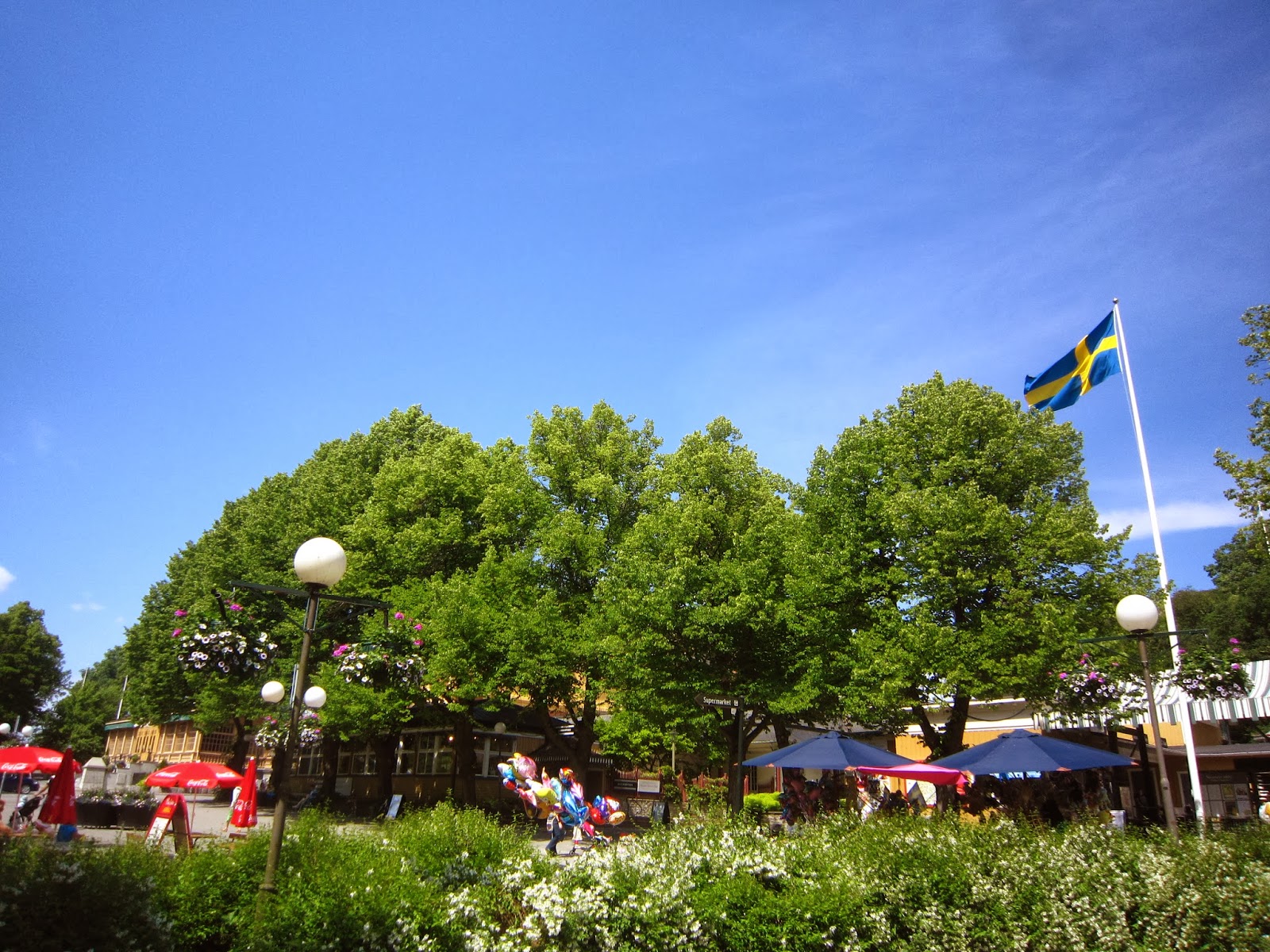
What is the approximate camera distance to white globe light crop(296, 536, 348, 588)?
25.7ft

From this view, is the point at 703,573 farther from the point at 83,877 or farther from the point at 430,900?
the point at 83,877

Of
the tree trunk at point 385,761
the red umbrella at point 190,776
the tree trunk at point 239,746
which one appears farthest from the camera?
the tree trunk at point 239,746

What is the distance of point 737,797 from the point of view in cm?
1962

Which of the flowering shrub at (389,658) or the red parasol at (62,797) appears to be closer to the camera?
the red parasol at (62,797)

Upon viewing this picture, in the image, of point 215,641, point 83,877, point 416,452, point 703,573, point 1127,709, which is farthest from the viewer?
point 416,452

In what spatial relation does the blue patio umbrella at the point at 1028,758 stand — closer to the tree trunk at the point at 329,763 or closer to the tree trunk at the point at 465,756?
the tree trunk at the point at 465,756

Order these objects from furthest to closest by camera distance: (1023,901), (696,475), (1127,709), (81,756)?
(81,756)
(696,475)
(1127,709)
(1023,901)

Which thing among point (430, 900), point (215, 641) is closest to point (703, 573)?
point (215, 641)

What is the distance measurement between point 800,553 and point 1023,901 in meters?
14.6

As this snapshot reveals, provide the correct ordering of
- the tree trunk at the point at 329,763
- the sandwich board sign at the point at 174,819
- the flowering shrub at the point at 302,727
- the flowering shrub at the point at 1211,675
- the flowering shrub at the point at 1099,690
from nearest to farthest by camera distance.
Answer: the sandwich board sign at the point at 174,819
the flowering shrub at the point at 1211,675
the flowering shrub at the point at 1099,690
the flowering shrub at the point at 302,727
the tree trunk at the point at 329,763

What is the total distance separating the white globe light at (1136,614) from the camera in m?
10.9

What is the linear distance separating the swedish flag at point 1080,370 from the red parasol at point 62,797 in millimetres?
22657

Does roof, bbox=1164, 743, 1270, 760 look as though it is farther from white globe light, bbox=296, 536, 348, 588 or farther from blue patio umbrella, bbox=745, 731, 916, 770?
white globe light, bbox=296, 536, 348, 588

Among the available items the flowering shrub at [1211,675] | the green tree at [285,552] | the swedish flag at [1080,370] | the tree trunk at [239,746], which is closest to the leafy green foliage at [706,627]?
the swedish flag at [1080,370]
